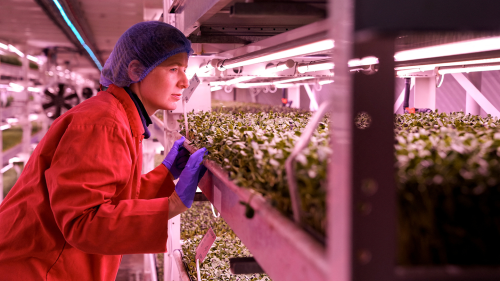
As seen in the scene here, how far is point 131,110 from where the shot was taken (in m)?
1.80

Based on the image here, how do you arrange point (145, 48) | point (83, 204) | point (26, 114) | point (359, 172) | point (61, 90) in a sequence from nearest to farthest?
1. point (359, 172)
2. point (83, 204)
3. point (145, 48)
4. point (26, 114)
5. point (61, 90)

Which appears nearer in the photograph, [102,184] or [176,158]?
[102,184]

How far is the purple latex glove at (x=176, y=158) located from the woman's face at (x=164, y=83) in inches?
13.1

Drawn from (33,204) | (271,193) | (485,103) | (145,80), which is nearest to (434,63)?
(485,103)

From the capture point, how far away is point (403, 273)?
629 millimetres

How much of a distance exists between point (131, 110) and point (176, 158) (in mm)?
487

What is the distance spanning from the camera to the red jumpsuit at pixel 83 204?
1.38 meters

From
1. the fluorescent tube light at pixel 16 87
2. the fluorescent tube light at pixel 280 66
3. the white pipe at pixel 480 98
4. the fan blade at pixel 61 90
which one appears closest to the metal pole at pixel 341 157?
the fluorescent tube light at pixel 280 66

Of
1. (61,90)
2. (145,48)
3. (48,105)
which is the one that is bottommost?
(48,105)

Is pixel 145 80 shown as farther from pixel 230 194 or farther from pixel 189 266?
pixel 189 266

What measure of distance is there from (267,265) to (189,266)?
1925 millimetres

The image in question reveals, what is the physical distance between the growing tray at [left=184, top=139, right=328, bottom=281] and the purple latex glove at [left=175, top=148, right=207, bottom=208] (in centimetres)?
30

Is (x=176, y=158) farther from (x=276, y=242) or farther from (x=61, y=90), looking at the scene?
(x=61, y=90)

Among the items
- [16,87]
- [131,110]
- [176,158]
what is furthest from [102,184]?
[16,87]
